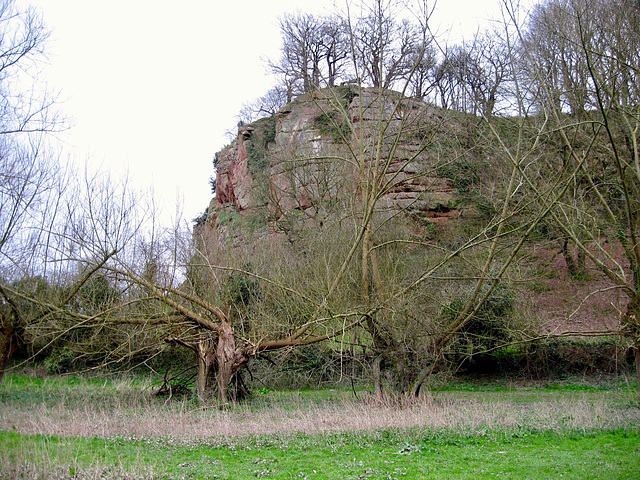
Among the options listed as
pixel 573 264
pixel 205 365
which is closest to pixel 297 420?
pixel 205 365

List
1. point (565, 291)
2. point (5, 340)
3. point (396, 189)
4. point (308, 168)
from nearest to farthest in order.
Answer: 1. point (5, 340)
2. point (565, 291)
3. point (308, 168)
4. point (396, 189)

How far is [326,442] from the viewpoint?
7699 mm

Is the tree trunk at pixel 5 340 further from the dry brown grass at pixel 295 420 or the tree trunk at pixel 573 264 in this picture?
the tree trunk at pixel 573 264

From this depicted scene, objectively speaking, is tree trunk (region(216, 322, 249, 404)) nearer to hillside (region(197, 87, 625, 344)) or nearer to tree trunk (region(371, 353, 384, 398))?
tree trunk (region(371, 353, 384, 398))

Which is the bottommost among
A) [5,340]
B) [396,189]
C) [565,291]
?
[5,340]

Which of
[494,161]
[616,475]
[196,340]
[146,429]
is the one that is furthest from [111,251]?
[494,161]

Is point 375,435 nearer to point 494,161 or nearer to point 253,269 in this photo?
point 253,269

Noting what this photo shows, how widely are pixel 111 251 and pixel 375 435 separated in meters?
6.37

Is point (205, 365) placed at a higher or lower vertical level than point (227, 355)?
lower

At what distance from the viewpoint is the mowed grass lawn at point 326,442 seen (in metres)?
6.03

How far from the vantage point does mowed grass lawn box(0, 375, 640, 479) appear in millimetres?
6031

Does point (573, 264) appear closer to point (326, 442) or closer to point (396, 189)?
point (396, 189)

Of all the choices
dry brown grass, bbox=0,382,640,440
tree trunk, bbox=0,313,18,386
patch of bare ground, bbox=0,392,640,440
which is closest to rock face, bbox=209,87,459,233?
dry brown grass, bbox=0,382,640,440

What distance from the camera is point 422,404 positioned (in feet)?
35.0
